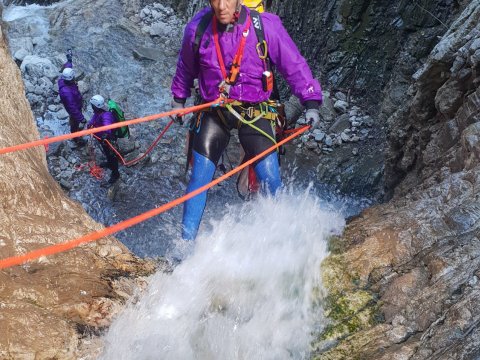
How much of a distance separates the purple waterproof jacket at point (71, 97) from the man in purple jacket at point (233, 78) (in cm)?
517

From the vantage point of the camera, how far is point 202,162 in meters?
4.57

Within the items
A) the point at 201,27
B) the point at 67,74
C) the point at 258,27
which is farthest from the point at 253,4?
the point at 67,74

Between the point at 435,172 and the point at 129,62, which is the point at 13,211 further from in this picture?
the point at 129,62

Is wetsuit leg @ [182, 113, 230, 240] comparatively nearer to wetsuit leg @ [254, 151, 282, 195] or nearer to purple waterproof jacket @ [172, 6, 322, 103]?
purple waterproof jacket @ [172, 6, 322, 103]

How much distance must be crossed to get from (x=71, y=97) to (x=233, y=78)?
6054mm

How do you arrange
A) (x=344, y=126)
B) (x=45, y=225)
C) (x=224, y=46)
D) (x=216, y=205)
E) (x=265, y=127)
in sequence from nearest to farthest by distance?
(x=45, y=225), (x=224, y=46), (x=265, y=127), (x=216, y=205), (x=344, y=126)

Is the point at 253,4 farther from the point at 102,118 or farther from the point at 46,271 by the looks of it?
the point at 102,118

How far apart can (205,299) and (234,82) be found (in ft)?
6.55

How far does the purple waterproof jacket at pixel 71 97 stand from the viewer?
9.18 m

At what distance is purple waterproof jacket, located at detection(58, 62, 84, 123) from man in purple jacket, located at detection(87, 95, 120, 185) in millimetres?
1116

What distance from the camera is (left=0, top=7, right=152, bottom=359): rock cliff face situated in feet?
8.50

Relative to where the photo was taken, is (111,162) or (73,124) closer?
(111,162)

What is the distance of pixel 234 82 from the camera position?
4305mm

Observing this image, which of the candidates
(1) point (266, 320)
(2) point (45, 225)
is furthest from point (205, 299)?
(2) point (45, 225)
